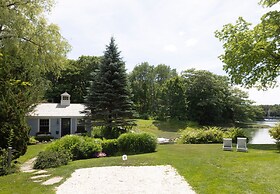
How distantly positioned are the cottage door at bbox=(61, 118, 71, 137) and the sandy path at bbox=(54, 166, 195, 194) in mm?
16175

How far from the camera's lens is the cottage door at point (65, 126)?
24.8m

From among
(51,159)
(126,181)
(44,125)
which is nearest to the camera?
(126,181)

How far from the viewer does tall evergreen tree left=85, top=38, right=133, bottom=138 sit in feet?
67.9

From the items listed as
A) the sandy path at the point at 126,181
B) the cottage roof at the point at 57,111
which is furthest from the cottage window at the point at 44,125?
the sandy path at the point at 126,181

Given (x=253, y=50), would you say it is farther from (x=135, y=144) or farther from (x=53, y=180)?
(x=53, y=180)

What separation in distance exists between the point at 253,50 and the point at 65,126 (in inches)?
710

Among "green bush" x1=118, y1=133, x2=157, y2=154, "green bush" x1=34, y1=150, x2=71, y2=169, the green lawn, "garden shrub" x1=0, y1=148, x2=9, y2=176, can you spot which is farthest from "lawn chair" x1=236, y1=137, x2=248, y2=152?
"garden shrub" x1=0, y1=148, x2=9, y2=176

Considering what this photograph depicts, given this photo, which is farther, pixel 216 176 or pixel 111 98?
pixel 111 98

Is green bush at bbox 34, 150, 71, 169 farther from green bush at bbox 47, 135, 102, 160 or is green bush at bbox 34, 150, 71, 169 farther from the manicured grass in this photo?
the manicured grass

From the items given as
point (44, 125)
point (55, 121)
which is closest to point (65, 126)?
point (55, 121)

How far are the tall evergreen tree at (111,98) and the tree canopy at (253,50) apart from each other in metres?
8.25

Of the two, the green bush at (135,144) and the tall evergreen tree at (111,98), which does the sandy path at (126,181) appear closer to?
the green bush at (135,144)

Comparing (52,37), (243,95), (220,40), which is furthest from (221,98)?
(52,37)

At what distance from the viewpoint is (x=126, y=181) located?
25.7 feet
